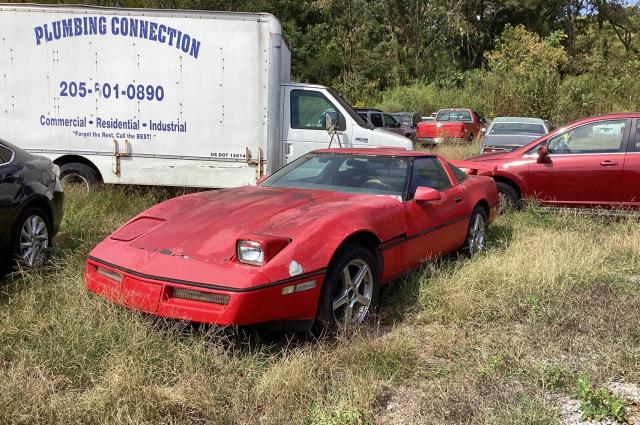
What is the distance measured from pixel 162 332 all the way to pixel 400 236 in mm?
1976

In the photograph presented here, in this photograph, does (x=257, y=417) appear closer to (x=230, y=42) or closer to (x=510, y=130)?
(x=230, y=42)

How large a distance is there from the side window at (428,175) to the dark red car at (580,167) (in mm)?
1803

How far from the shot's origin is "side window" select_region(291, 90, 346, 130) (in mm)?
8953

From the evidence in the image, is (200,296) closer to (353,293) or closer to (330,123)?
(353,293)

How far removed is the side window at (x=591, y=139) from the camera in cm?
777

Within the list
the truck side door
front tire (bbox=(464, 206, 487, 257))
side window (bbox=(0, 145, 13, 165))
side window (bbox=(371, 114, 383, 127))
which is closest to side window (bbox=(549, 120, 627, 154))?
front tire (bbox=(464, 206, 487, 257))

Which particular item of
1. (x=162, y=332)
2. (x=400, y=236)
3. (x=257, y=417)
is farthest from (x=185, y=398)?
(x=400, y=236)

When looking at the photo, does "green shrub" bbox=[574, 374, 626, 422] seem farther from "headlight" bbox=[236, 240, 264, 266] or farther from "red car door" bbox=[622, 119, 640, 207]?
"red car door" bbox=[622, 119, 640, 207]

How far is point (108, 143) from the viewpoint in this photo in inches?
340

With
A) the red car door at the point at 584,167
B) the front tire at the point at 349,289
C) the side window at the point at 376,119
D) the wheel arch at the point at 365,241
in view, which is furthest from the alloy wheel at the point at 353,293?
the side window at the point at 376,119

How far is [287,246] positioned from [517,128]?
1152cm

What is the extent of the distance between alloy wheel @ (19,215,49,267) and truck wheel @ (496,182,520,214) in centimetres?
590

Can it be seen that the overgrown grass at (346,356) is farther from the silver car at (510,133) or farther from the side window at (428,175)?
the silver car at (510,133)

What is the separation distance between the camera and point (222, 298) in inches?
135
